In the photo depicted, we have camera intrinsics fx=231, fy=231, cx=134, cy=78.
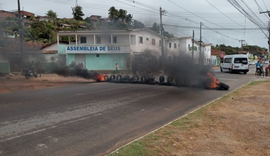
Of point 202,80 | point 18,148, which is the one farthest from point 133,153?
point 202,80

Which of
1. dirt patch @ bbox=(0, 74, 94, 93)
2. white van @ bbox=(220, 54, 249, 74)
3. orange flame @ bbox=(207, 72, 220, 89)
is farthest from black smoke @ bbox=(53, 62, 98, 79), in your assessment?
white van @ bbox=(220, 54, 249, 74)

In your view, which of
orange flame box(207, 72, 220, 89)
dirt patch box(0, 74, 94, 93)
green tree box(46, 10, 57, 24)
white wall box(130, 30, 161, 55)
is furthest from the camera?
green tree box(46, 10, 57, 24)

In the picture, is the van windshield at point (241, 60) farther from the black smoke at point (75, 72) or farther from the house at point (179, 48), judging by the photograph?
the black smoke at point (75, 72)

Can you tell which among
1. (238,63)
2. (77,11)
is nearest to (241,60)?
(238,63)

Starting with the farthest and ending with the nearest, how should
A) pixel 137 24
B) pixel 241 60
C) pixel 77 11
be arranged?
pixel 77 11 → pixel 241 60 → pixel 137 24

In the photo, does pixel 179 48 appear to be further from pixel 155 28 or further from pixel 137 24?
pixel 137 24

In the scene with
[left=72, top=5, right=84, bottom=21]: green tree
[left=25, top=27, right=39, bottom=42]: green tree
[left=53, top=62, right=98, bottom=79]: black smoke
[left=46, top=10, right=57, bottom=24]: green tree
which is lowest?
[left=53, top=62, right=98, bottom=79]: black smoke

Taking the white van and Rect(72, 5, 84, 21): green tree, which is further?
Rect(72, 5, 84, 21): green tree

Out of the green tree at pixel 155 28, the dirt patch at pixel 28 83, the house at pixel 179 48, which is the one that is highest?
the green tree at pixel 155 28

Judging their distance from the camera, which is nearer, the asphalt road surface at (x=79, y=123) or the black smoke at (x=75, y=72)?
the asphalt road surface at (x=79, y=123)

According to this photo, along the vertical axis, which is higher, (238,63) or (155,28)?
(155,28)

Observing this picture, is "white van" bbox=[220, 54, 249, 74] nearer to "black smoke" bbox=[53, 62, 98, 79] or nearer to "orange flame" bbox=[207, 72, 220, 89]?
"orange flame" bbox=[207, 72, 220, 89]

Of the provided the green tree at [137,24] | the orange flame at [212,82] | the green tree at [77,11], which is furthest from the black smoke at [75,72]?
the green tree at [77,11]

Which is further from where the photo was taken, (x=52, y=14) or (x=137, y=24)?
(x=52, y=14)
